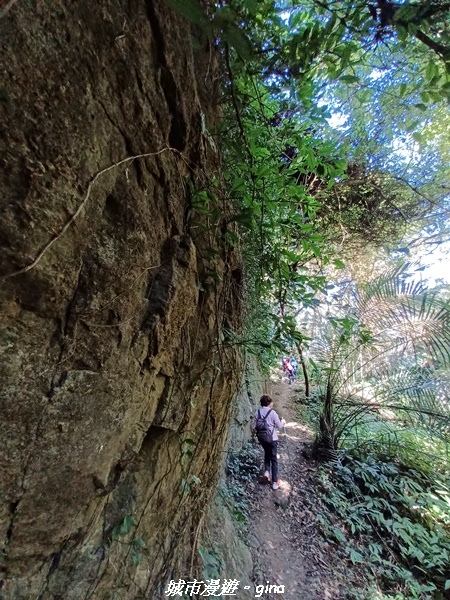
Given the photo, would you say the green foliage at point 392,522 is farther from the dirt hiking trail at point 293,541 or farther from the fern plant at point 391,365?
the fern plant at point 391,365

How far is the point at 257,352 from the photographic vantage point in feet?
7.93

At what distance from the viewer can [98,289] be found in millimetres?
1287

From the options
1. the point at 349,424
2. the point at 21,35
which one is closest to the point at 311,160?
the point at 21,35

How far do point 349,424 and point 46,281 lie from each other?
5.78 metres

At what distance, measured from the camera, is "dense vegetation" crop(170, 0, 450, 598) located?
180 cm

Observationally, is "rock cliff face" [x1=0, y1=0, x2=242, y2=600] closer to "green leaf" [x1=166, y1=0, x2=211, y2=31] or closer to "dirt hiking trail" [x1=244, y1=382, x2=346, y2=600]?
"green leaf" [x1=166, y1=0, x2=211, y2=31]

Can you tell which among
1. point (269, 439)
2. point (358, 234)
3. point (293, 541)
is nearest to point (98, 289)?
point (269, 439)

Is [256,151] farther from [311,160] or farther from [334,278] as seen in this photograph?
[334,278]

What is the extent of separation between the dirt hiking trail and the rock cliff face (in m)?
1.94

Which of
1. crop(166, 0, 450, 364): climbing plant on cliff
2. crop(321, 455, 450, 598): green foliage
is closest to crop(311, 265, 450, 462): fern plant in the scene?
crop(321, 455, 450, 598): green foliage

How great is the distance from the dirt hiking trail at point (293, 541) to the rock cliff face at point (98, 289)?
1935 millimetres

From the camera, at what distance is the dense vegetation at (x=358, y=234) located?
5.90ft

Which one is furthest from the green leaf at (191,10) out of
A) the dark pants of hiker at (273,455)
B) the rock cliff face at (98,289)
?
the dark pants of hiker at (273,455)

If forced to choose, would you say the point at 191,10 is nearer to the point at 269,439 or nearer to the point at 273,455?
the point at 269,439
